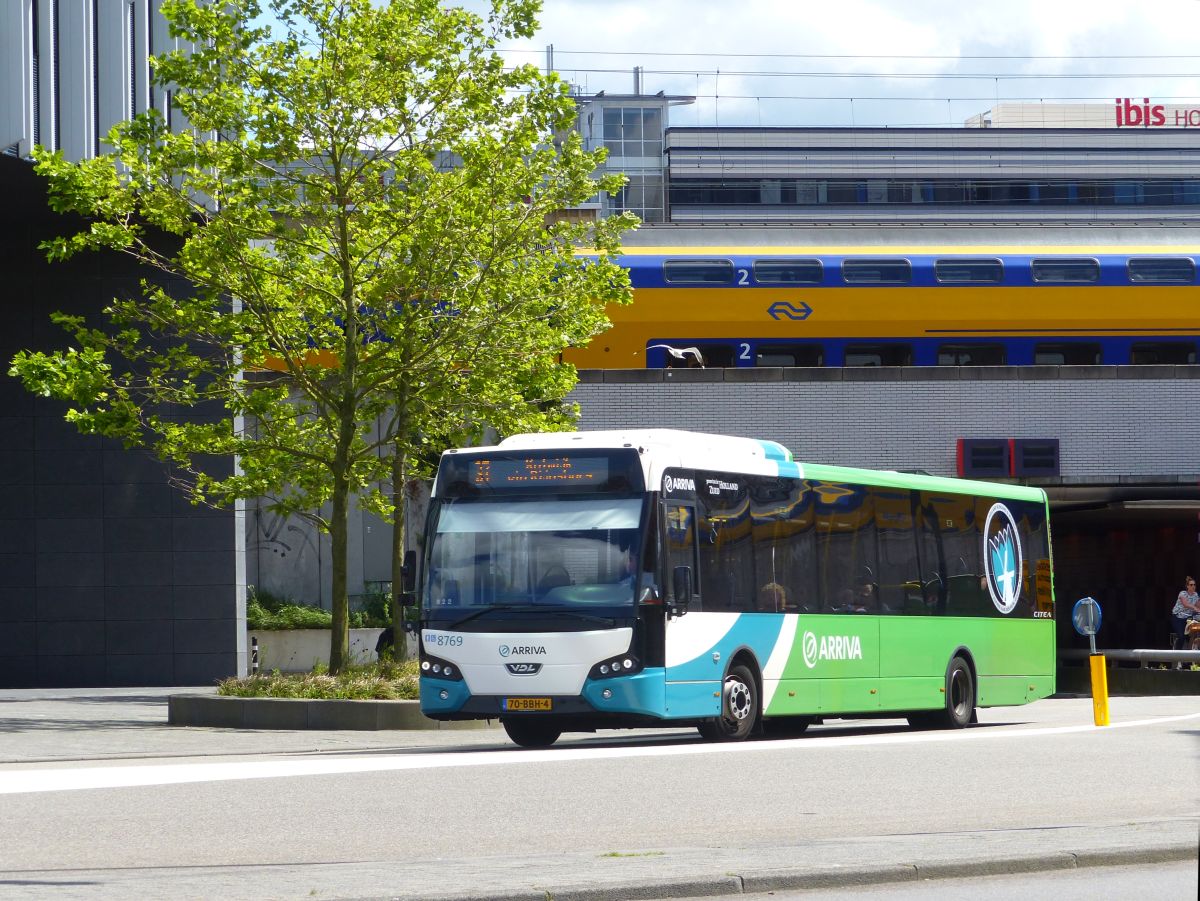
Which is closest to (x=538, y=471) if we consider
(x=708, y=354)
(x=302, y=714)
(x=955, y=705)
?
(x=302, y=714)

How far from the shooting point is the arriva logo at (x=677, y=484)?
17.5 metres

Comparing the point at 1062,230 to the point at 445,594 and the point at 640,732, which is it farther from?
the point at 445,594

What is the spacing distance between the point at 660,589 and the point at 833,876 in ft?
29.0

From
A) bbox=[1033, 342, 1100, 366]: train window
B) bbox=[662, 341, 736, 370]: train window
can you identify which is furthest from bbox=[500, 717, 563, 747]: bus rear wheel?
bbox=[1033, 342, 1100, 366]: train window

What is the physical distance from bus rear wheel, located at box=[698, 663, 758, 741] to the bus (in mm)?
22

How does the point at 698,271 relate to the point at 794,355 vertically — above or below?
above

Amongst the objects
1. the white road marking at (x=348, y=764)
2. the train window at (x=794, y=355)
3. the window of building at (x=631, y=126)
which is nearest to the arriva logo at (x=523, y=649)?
the white road marking at (x=348, y=764)

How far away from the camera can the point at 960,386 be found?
33.0 meters

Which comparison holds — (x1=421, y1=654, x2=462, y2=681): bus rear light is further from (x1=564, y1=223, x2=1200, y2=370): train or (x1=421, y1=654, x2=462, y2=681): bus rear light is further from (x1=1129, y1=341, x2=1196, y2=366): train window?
(x1=1129, y1=341, x2=1196, y2=366): train window

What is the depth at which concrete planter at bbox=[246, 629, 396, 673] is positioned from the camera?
33.7m

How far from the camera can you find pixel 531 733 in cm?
1842

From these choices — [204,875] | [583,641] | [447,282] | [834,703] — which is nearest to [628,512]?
[583,641]

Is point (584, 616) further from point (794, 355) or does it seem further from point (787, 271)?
point (794, 355)

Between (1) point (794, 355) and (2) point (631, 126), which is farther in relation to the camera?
(2) point (631, 126)
